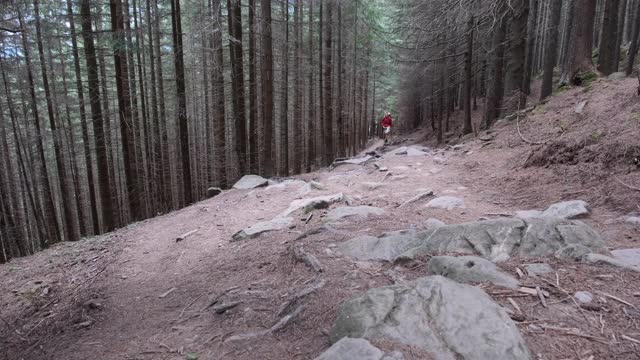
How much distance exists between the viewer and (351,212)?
16.1ft

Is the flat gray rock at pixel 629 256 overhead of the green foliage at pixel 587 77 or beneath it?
beneath

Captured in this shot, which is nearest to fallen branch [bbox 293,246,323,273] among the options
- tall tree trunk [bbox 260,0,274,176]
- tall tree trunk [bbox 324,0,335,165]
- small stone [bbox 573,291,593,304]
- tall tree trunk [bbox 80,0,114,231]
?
small stone [bbox 573,291,593,304]

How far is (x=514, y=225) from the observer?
315 centimetres

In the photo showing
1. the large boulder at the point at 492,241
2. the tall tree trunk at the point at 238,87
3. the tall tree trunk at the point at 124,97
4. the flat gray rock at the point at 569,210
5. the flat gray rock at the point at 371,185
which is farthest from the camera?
the tall tree trunk at the point at 238,87

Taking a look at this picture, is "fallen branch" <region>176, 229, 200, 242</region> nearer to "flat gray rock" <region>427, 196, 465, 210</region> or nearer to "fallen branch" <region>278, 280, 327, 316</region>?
"fallen branch" <region>278, 280, 327, 316</region>

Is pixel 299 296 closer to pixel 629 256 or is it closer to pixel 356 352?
A: pixel 356 352

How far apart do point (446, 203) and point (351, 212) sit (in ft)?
4.51

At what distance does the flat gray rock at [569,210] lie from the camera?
364cm

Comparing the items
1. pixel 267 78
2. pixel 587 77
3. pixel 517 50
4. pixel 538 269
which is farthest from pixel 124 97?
pixel 587 77

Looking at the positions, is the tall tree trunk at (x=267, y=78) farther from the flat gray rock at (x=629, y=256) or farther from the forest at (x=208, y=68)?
the flat gray rock at (x=629, y=256)

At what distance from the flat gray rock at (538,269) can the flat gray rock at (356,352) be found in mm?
1438

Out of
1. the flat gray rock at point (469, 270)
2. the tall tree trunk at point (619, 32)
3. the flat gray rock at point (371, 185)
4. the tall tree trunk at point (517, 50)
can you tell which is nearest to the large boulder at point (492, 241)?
the flat gray rock at point (469, 270)

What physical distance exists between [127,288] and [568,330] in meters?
4.83

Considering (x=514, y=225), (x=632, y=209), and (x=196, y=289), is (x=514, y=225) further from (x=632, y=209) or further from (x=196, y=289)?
(x=196, y=289)
